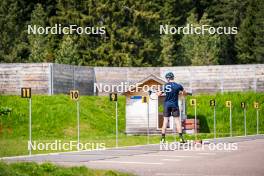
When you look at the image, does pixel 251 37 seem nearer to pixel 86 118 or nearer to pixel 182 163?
pixel 86 118

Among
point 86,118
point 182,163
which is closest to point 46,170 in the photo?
point 182,163

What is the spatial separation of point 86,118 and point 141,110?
3.20 m

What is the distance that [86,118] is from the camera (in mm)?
38844

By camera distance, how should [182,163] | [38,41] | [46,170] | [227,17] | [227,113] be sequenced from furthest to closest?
[227,17]
[38,41]
[227,113]
[182,163]
[46,170]

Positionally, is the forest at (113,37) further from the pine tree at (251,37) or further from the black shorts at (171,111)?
the black shorts at (171,111)

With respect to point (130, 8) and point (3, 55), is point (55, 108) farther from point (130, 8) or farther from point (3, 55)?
point (130, 8)

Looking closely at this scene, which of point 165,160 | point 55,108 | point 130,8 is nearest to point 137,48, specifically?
point 130,8

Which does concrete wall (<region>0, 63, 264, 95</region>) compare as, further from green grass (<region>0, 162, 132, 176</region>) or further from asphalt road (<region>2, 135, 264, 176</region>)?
green grass (<region>0, 162, 132, 176</region>)

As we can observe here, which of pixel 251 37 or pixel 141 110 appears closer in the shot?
pixel 141 110

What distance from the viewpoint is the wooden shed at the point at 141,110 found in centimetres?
3750

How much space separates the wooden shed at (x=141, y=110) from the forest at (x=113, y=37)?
2468 cm

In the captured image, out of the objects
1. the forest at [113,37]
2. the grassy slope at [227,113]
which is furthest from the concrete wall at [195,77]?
the forest at [113,37]

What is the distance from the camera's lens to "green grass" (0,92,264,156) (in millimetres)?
33750

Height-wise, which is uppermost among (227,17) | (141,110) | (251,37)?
(227,17)
